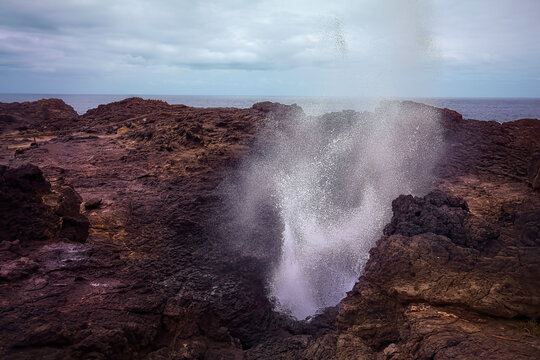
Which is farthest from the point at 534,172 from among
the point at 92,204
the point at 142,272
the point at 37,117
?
the point at 37,117

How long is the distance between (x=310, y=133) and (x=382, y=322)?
24.9 feet

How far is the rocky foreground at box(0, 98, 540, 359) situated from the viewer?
4.62m

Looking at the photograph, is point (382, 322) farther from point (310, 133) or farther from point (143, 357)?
point (310, 133)

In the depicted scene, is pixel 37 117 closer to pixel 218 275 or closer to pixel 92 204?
pixel 92 204

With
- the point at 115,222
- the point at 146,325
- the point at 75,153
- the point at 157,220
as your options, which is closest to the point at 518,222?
the point at 146,325

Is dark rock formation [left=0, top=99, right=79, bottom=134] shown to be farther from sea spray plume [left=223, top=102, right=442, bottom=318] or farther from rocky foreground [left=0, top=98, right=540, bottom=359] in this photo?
sea spray plume [left=223, top=102, right=442, bottom=318]

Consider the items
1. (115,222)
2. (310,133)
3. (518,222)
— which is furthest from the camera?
(310,133)

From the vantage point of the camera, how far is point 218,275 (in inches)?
275

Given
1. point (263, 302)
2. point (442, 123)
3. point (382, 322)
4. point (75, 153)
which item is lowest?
point (263, 302)

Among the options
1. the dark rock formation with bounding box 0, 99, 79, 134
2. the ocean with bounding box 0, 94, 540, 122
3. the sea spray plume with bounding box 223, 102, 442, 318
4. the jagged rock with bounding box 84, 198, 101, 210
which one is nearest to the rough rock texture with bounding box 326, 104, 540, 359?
the sea spray plume with bounding box 223, 102, 442, 318

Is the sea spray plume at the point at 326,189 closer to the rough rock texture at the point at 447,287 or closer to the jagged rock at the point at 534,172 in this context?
the rough rock texture at the point at 447,287

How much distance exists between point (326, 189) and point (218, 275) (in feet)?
13.7

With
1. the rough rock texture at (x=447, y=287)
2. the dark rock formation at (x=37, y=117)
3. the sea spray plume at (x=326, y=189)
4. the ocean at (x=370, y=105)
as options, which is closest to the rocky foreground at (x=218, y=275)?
the rough rock texture at (x=447, y=287)

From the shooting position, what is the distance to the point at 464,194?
335 inches
